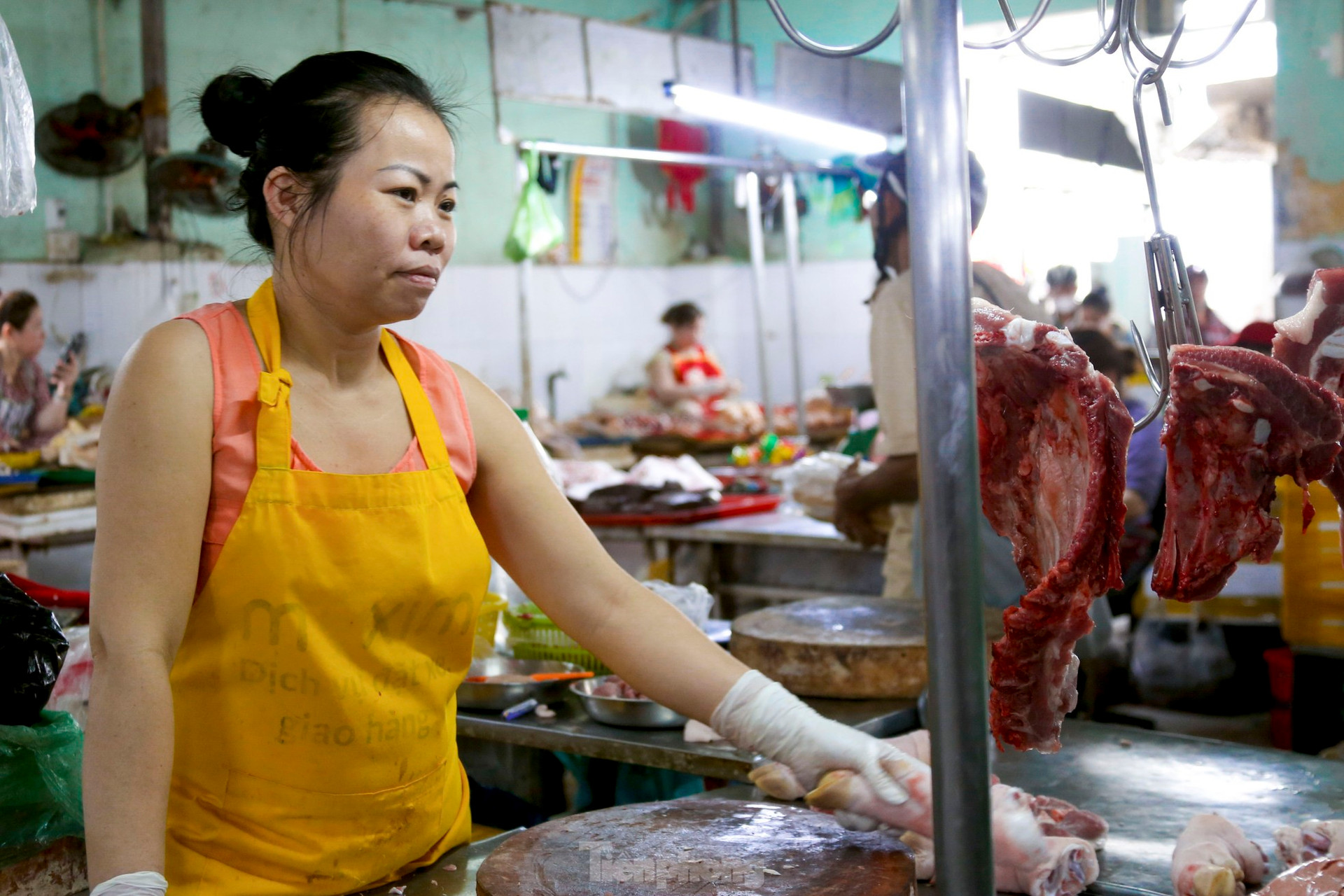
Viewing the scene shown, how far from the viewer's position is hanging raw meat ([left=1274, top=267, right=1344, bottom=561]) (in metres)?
1.61

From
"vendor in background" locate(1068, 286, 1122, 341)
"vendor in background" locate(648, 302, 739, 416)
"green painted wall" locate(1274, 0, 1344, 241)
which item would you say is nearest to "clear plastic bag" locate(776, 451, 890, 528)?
"vendor in background" locate(1068, 286, 1122, 341)

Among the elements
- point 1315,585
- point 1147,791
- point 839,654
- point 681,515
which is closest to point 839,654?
point 839,654

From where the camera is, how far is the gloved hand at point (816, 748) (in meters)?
1.61

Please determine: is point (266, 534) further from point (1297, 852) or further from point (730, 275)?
point (730, 275)

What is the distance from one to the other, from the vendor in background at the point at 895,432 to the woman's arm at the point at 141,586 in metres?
2.37

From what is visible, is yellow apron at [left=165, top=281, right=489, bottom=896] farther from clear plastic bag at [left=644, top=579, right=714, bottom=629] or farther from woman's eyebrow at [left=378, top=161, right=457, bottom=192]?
clear plastic bag at [left=644, top=579, right=714, bottom=629]

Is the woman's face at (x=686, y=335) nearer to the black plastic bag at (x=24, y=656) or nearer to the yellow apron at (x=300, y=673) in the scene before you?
the black plastic bag at (x=24, y=656)

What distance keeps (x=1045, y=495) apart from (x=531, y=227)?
6484 mm

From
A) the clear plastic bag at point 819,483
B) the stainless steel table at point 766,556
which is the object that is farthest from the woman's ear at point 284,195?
the clear plastic bag at point 819,483

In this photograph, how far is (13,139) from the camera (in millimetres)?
1825

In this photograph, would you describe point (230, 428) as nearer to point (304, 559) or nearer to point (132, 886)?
point (304, 559)

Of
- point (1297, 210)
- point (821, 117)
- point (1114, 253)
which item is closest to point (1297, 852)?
point (821, 117)

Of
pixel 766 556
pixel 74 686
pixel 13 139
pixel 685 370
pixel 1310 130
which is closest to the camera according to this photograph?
pixel 13 139

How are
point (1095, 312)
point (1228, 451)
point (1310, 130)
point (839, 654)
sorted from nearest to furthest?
point (1228, 451) < point (839, 654) < point (1310, 130) < point (1095, 312)
